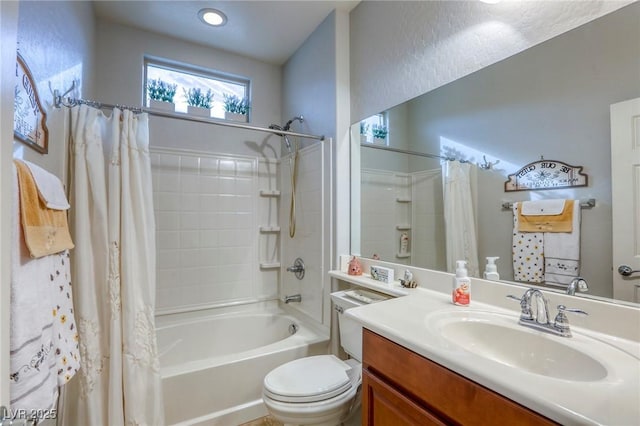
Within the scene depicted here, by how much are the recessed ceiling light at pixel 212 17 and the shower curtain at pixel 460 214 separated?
190cm

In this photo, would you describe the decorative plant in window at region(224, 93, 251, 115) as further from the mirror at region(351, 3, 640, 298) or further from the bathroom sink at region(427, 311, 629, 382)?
the bathroom sink at region(427, 311, 629, 382)

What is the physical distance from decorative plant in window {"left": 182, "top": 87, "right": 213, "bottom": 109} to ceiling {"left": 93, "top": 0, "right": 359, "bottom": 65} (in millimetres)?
397

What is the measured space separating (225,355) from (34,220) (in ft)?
5.23

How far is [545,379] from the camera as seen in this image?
0.64 metres

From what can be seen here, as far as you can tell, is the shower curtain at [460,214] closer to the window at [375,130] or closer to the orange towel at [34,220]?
the window at [375,130]

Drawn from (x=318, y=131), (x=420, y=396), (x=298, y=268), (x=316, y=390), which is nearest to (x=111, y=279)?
(x=316, y=390)

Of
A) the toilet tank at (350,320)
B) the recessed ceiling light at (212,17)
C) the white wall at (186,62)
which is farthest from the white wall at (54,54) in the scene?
the toilet tank at (350,320)

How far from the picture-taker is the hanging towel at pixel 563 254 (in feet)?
3.29

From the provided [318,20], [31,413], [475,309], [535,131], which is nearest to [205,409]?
[31,413]

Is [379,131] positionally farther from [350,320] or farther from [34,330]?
[34,330]

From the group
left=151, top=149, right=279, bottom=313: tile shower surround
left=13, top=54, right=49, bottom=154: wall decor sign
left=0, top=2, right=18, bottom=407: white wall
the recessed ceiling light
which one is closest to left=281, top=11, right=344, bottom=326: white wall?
left=151, top=149, right=279, bottom=313: tile shower surround

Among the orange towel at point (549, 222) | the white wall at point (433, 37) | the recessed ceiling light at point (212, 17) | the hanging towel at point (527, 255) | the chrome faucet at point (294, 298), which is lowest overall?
the chrome faucet at point (294, 298)

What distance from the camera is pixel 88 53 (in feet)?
6.15

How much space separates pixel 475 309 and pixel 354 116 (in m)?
1.41
